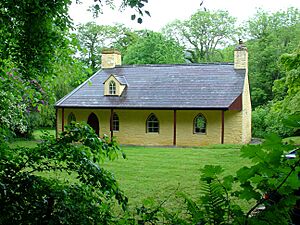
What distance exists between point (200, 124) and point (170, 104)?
7.17ft

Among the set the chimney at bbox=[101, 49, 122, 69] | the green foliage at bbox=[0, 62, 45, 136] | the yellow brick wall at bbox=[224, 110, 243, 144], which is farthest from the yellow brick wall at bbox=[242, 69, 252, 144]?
the green foliage at bbox=[0, 62, 45, 136]

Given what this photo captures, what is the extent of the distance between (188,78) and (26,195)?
2185 cm

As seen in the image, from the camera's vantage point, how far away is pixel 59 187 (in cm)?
307

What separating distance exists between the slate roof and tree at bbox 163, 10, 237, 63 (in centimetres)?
2376

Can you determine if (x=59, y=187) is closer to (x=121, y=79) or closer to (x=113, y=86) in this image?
(x=113, y=86)

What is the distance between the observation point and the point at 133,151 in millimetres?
19766

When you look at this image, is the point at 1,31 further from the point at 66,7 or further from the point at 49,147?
the point at 49,147

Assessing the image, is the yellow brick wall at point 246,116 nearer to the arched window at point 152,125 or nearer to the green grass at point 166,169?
the green grass at point 166,169

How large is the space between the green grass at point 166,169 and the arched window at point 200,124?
2.57 m

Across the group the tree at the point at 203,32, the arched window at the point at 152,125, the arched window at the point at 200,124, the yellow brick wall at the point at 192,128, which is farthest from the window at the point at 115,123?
the tree at the point at 203,32

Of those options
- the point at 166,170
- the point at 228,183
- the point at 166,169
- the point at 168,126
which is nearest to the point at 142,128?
the point at 168,126

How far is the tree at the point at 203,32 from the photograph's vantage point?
4791 centimetres

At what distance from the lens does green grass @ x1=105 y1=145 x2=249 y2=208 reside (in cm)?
1033

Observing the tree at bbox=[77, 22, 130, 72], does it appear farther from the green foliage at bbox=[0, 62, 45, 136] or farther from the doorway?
the green foliage at bbox=[0, 62, 45, 136]
